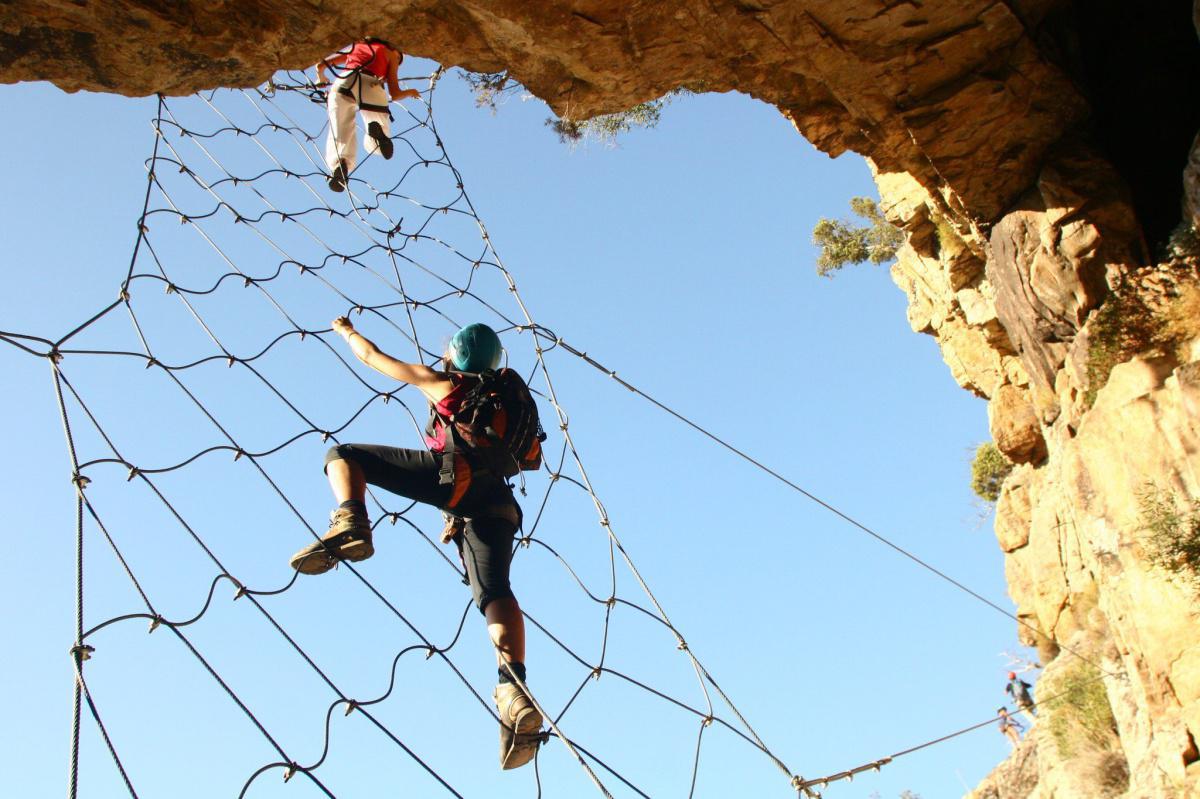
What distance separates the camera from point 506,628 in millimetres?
4059

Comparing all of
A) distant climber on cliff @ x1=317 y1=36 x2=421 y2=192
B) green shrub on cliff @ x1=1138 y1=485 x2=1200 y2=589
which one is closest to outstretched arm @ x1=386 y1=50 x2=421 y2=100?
distant climber on cliff @ x1=317 y1=36 x2=421 y2=192

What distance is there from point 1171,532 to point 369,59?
226 inches

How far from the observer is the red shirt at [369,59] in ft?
21.9

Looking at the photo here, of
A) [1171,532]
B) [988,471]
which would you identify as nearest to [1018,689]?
[988,471]

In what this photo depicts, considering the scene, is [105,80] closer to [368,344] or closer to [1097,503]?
[368,344]

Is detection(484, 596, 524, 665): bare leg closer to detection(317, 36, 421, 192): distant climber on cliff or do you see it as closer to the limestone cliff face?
the limestone cliff face

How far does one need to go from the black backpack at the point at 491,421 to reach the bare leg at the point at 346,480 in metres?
0.41

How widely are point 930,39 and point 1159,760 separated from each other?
4.38m

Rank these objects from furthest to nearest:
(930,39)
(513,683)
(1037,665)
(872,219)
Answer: (872,219), (1037,665), (930,39), (513,683)

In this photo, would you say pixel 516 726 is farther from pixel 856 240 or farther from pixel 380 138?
pixel 856 240

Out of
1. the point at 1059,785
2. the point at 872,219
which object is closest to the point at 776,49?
the point at 1059,785

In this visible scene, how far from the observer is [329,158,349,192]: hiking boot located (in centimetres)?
667

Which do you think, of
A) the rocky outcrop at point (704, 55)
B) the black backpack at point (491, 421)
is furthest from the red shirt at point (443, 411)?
the rocky outcrop at point (704, 55)

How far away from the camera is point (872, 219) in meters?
15.0
